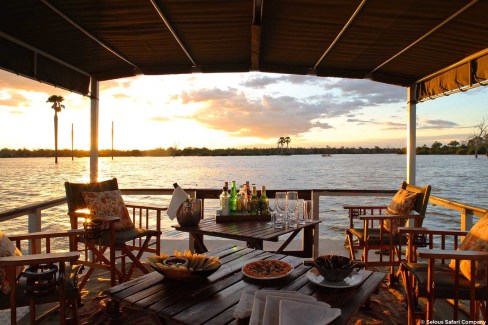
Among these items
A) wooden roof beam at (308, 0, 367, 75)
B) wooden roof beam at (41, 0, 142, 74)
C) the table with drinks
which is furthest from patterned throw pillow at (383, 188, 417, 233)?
wooden roof beam at (41, 0, 142, 74)

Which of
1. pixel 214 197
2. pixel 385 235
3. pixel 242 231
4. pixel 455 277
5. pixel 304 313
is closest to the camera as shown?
pixel 304 313

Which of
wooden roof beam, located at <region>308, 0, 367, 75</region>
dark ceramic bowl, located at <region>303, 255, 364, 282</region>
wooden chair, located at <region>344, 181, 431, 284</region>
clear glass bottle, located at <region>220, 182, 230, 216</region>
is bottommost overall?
wooden chair, located at <region>344, 181, 431, 284</region>

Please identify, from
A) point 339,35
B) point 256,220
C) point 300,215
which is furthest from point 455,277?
point 339,35

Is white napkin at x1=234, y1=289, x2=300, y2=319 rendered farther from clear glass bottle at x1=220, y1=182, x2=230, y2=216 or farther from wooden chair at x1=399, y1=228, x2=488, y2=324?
clear glass bottle at x1=220, y1=182, x2=230, y2=216

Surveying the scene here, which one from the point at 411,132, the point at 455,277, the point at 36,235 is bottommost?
the point at 455,277

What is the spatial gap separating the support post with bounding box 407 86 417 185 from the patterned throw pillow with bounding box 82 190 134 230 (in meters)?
3.58

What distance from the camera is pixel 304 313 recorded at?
125cm

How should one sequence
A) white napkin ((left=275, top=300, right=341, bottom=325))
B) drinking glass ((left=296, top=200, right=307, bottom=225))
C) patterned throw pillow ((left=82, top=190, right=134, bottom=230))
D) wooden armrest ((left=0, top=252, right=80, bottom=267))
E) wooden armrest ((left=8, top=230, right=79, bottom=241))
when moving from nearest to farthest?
white napkin ((left=275, top=300, right=341, bottom=325)), wooden armrest ((left=0, top=252, right=80, bottom=267)), wooden armrest ((left=8, top=230, right=79, bottom=241)), drinking glass ((left=296, top=200, right=307, bottom=225)), patterned throw pillow ((left=82, top=190, right=134, bottom=230))

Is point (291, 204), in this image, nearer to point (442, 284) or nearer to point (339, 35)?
point (442, 284)

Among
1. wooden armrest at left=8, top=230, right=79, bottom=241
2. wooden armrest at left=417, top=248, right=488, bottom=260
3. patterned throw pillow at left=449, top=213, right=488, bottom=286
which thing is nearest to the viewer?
wooden armrest at left=417, top=248, right=488, bottom=260

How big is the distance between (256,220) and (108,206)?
1.55 meters

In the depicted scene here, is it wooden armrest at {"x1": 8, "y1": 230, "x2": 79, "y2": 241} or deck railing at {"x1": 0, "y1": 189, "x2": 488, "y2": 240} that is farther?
deck railing at {"x1": 0, "y1": 189, "x2": 488, "y2": 240}

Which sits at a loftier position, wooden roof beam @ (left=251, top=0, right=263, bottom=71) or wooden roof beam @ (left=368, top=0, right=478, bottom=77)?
wooden roof beam @ (left=251, top=0, right=263, bottom=71)

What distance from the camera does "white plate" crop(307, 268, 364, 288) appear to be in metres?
1.65
